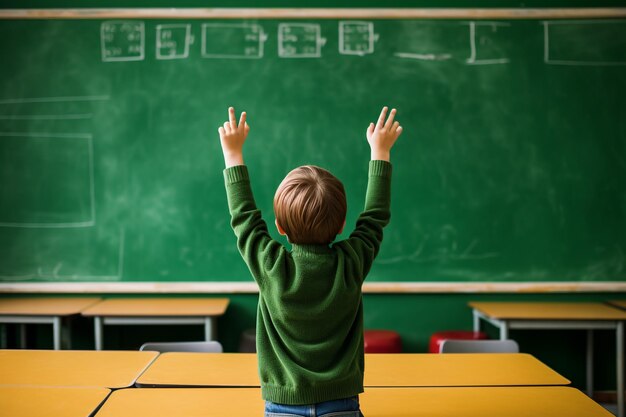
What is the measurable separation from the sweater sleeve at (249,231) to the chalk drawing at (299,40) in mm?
2809

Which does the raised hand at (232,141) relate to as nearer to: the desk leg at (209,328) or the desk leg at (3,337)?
the desk leg at (209,328)

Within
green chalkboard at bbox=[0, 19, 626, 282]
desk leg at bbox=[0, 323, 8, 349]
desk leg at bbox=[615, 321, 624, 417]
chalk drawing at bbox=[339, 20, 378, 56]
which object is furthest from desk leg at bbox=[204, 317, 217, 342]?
desk leg at bbox=[615, 321, 624, 417]

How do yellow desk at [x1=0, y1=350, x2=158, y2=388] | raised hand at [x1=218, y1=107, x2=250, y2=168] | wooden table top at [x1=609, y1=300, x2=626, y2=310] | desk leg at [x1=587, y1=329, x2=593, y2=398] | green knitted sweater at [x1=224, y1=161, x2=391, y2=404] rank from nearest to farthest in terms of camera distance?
green knitted sweater at [x1=224, y1=161, x2=391, y2=404], raised hand at [x1=218, y1=107, x2=250, y2=168], yellow desk at [x1=0, y1=350, x2=158, y2=388], wooden table top at [x1=609, y1=300, x2=626, y2=310], desk leg at [x1=587, y1=329, x2=593, y2=398]

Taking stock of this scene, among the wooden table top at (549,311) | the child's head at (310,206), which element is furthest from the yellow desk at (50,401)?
the wooden table top at (549,311)

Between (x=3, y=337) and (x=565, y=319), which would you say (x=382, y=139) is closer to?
(x=565, y=319)

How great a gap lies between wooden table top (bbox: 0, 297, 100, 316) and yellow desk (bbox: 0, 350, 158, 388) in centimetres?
106

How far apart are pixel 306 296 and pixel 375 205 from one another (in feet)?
1.01

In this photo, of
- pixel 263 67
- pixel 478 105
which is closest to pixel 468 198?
pixel 478 105

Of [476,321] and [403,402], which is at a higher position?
[403,402]

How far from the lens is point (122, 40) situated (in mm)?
4031

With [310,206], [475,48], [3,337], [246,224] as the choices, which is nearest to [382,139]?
[310,206]

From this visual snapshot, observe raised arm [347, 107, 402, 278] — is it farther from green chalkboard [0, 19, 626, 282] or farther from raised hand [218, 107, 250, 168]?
green chalkboard [0, 19, 626, 282]

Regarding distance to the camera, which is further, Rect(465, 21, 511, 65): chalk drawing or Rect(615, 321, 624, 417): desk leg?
Rect(465, 21, 511, 65): chalk drawing

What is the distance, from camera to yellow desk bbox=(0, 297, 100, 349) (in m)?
3.47
